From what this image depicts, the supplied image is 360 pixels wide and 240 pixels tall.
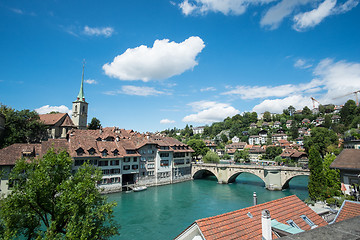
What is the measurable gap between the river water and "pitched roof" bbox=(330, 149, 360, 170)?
13330 millimetres

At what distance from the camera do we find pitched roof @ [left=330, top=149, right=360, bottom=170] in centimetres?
2316

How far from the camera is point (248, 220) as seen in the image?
11336mm

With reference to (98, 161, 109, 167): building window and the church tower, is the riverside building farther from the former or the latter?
the church tower

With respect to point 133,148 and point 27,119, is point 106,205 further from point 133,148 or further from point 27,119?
point 27,119

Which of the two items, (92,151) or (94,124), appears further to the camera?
(94,124)

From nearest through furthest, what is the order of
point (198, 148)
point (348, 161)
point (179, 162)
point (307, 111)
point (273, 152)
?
point (348, 161) → point (179, 162) → point (198, 148) → point (273, 152) → point (307, 111)

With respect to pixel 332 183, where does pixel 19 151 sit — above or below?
above

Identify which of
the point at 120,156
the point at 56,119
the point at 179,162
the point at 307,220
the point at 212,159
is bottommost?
Answer: the point at 307,220

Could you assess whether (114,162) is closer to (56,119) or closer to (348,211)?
(56,119)

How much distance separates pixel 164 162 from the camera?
52875 mm

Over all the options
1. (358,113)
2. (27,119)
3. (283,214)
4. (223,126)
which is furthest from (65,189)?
(223,126)

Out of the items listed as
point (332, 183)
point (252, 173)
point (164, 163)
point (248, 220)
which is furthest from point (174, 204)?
point (248, 220)

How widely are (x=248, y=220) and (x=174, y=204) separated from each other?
25768 millimetres

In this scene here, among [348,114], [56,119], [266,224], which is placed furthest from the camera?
[348,114]
